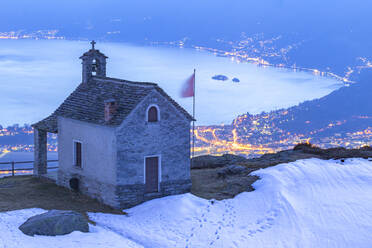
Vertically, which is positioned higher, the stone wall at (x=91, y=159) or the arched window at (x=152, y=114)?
the arched window at (x=152, y=114)

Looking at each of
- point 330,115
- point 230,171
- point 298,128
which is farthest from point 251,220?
point 330,115

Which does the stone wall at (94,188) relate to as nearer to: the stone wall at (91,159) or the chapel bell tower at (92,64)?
the stone wall at (91,159)

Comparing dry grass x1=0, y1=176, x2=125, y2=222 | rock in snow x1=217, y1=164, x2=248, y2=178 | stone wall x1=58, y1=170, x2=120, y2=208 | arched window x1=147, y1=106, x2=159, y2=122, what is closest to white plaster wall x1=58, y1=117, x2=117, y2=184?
stone wall x1=58, y1=170, x2=120, y2=208

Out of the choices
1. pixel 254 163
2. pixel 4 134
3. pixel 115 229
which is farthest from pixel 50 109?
pixel 115 229

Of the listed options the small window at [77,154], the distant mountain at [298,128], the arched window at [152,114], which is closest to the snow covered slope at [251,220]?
the arched window at [152,114]

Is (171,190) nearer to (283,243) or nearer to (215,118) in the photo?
(283,243)
